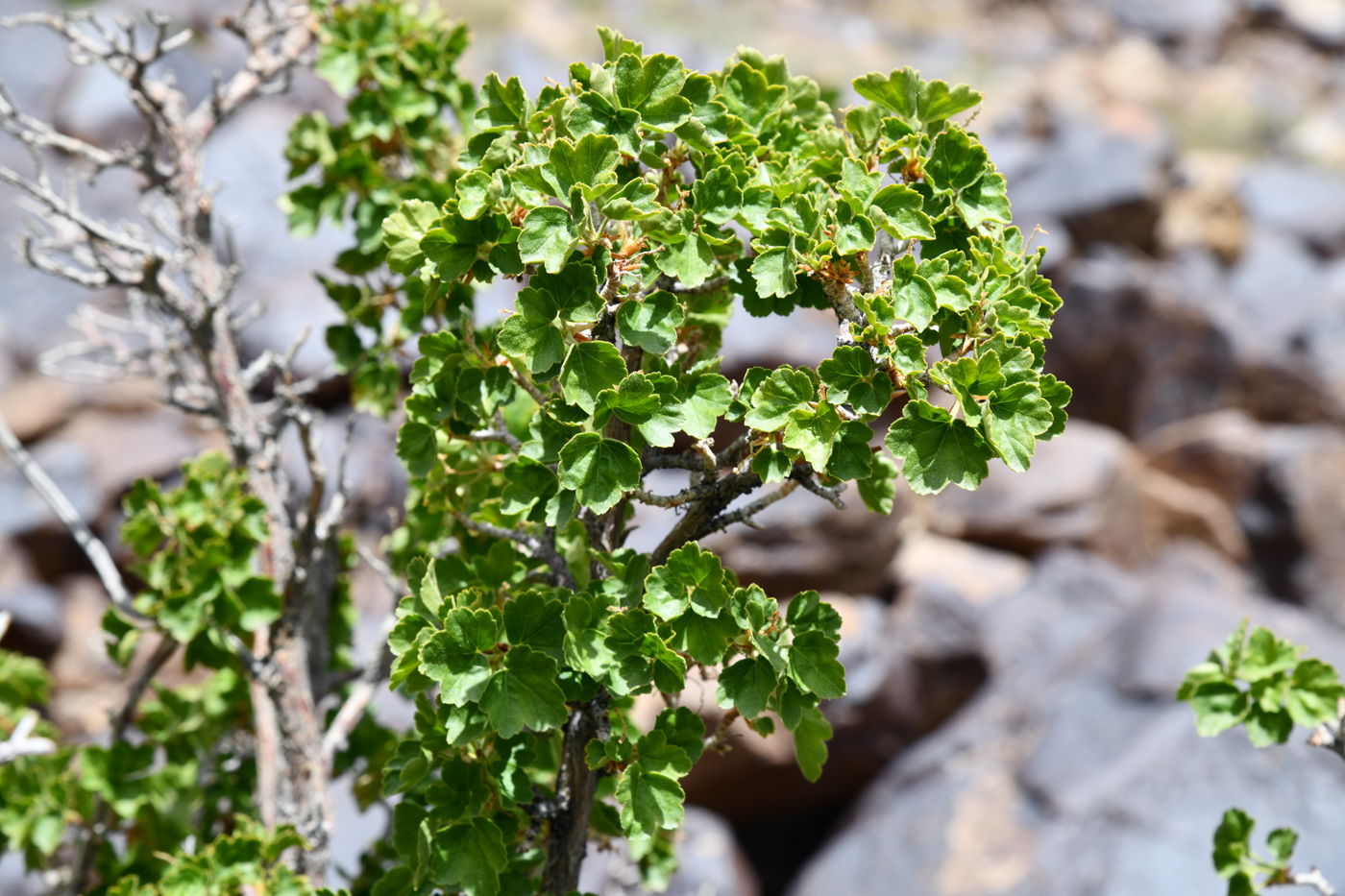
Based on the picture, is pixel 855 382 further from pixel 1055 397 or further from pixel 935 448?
pixel 1055 397

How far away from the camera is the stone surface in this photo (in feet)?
13.9

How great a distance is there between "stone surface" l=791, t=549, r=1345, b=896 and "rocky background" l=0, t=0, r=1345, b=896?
0.02m

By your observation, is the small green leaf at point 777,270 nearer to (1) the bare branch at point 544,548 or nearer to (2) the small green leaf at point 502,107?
(2) the small green leaf at point 502,107

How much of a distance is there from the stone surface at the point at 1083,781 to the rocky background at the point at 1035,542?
0.02m

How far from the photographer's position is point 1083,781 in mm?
4941

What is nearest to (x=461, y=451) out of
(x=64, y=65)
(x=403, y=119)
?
(x=403, y=119)

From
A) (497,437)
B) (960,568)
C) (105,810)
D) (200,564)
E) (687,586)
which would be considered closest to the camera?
(687,586)

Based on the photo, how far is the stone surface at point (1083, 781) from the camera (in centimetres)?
425

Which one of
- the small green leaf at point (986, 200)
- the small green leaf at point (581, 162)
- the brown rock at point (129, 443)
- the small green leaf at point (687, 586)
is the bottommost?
the small green leaf at point (687, 586)

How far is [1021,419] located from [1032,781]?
4.47m

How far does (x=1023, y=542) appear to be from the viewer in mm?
7934

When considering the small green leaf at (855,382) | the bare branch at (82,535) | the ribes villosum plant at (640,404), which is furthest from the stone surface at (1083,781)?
the bare branch at (82,535)

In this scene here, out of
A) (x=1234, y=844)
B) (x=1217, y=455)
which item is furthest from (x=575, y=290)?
(x=1217, y=455)

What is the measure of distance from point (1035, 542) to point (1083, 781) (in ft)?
10.4
